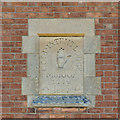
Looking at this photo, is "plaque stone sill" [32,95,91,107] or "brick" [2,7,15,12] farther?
"brick" [2,7,15,12]

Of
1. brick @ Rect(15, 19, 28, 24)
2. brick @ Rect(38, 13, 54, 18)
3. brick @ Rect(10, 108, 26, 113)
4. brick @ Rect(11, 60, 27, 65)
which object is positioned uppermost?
brick @ Rect(38, 13, 54, 18)

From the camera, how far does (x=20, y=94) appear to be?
2.32m

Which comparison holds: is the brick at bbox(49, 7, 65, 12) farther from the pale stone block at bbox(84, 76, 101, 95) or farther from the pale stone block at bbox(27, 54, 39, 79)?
the pale stone block at bbox(84, 76, 101, 95)

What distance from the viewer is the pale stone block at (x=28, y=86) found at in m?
2.30

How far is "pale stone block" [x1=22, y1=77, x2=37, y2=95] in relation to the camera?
7.55 ft

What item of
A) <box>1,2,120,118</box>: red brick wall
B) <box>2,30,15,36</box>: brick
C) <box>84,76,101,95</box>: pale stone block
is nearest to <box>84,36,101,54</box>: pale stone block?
<box>1,2,120,118</box>: red brick wall

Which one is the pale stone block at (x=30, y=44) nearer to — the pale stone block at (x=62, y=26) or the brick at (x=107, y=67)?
the pale stone block at (x=62, y=26)

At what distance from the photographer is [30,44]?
2.31 metres

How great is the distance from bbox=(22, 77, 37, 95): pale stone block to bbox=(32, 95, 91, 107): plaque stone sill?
159 millimetres

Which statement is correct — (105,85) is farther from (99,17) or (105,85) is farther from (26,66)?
(26,66)

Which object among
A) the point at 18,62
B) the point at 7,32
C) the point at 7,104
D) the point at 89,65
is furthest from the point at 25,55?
the point at 89,65

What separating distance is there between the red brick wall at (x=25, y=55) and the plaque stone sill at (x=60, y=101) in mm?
253

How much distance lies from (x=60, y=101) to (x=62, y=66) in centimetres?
62

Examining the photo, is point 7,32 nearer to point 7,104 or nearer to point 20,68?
point 20,68
